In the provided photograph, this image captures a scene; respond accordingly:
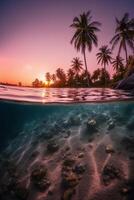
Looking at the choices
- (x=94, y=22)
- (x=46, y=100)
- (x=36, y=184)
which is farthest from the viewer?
(x=94, y=22)

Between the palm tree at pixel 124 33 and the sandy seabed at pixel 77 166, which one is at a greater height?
the palm tree at pixel 124 33

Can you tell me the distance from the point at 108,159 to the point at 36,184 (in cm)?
392

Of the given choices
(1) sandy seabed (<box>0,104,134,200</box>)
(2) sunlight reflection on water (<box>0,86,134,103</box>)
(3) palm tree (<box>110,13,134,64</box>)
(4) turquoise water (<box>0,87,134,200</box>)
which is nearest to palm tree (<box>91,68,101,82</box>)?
(3) palm tree (<box>110,13,134,64</box>)

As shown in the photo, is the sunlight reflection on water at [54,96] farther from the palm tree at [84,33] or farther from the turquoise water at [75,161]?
the palm tree at [84,33]

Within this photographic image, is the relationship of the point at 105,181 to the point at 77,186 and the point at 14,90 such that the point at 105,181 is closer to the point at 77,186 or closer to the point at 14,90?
the point at 77,186

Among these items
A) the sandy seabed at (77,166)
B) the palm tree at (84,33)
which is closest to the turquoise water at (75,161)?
the sandy seabed at (77,166)

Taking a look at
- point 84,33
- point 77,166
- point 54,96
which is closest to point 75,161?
point 77,166

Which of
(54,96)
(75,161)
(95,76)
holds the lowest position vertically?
(75,161)

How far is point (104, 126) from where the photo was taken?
15.2 metres

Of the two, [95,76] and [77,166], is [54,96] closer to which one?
[77,166]

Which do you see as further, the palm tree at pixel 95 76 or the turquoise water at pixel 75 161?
the palm tree at pixel 95 76

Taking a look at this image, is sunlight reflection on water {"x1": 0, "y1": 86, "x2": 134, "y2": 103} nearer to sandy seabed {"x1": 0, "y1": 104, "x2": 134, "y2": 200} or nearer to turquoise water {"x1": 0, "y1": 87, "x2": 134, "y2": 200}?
turquoise water {"x1": 0, "y1": 87, "x2": 134, "y2": 200}

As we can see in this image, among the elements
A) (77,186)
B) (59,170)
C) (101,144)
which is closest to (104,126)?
(101,144)

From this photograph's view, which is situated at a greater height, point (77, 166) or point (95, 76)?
point (95, 76)
